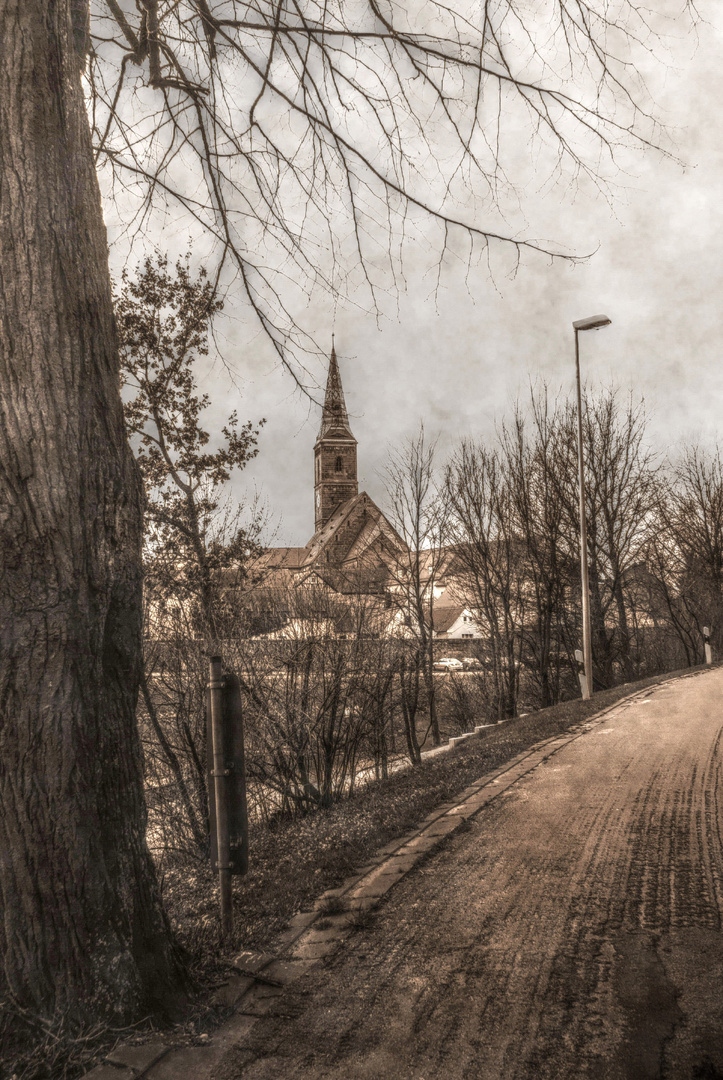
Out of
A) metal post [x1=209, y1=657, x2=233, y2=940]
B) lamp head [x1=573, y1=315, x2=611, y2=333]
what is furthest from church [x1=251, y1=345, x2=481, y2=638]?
lamp head [x1=573, y1=315, x2=611, y2=333]

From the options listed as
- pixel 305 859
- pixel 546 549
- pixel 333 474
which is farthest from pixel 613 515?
pixel 333 474

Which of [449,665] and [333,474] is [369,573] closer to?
[449,665]

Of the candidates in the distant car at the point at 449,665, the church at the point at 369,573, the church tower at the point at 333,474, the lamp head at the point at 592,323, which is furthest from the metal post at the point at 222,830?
the church tower at the point at 333,474

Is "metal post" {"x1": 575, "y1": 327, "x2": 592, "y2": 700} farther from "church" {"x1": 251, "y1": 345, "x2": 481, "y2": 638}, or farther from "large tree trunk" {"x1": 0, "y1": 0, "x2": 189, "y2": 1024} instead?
"large tree trunk" {"x1": 0, "y1": 0, "x2": 189, "y2": 1024}

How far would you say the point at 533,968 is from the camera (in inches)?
132

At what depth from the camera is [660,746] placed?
861 cm

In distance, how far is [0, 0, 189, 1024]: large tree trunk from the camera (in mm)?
2773

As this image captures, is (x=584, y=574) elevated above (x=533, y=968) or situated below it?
above

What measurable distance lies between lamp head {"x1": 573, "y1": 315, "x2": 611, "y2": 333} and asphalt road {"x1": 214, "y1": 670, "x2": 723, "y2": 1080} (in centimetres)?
1480

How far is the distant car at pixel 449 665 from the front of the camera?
23.4 m

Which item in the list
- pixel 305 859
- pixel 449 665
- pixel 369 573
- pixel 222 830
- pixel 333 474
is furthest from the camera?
pixel 333 474

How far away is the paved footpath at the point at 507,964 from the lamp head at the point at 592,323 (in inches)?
579

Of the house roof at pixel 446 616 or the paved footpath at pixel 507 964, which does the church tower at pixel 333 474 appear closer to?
the house roof at pixel 446 616

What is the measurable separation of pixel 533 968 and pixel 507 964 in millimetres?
113
